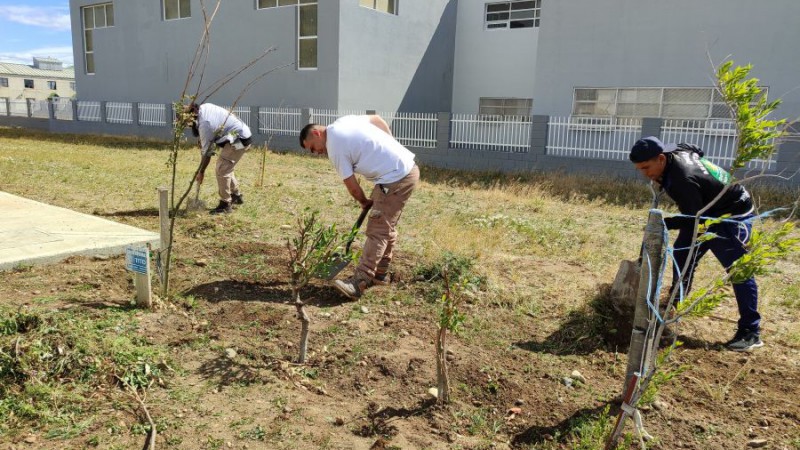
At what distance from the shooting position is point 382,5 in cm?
1794

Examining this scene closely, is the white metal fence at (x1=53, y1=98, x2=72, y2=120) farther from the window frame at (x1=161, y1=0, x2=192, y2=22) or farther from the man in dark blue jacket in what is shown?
the man in dark blue jacket

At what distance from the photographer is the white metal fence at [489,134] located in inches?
577

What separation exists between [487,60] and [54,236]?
15809 mm

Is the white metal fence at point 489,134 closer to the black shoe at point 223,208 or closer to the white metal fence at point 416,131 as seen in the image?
the white metal fence at point 416,131

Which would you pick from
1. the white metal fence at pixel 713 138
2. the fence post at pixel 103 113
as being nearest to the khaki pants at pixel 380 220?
the white metal fence at pixel 713 138

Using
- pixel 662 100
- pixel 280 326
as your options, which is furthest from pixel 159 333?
pixel 662 100

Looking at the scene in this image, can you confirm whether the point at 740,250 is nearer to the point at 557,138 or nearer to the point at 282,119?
the point at 557,138

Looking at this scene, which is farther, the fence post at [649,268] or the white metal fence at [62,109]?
the white metal fence at [62,109]

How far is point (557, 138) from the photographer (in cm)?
1388

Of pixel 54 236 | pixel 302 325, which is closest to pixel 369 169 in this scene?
pixel 302 325

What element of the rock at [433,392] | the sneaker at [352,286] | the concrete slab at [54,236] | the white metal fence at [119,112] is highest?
the white metal fence at [119,112]

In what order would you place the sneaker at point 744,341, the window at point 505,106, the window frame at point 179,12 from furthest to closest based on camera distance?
the window frame at point 179,12
the window at point 505,106
the sneaker at point 744,341

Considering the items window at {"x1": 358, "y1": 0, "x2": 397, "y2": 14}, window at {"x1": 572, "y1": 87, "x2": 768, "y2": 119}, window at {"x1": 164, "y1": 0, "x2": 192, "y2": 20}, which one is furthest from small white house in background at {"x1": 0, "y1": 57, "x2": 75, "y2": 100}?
window at {"x1": 572, "y1": 87, "x2": 768, "y2": 119}

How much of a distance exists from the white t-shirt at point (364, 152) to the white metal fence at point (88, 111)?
22357mm
